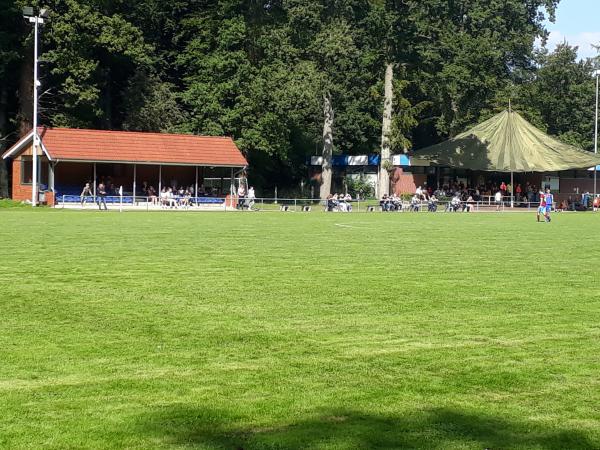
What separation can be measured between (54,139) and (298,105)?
761 inches

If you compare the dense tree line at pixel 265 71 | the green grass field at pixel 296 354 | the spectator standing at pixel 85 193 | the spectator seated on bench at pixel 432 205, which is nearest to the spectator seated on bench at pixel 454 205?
the spectator seated on bench at pixel 432 205

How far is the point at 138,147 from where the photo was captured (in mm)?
58062

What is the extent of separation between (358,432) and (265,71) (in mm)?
62383

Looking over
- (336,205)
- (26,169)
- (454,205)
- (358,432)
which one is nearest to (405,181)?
(454,205)

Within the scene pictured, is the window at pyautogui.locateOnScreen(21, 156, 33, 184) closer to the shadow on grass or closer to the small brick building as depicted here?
the small brick building

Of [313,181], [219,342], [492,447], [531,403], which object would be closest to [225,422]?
[492,447]

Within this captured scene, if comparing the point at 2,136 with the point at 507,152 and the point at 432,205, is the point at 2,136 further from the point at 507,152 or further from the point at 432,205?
the point at 507,152

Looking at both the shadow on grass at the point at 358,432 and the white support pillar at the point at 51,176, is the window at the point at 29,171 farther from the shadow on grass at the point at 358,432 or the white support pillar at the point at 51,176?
the shadow on grass at the point at 358,432

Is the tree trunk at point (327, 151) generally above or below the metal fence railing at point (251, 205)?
above

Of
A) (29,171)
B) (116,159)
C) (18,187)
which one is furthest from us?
(29,171)

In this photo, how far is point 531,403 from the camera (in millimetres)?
7012

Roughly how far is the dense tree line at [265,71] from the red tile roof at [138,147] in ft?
15.2

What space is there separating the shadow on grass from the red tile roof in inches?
1944

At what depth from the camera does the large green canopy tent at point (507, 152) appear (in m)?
68.6
